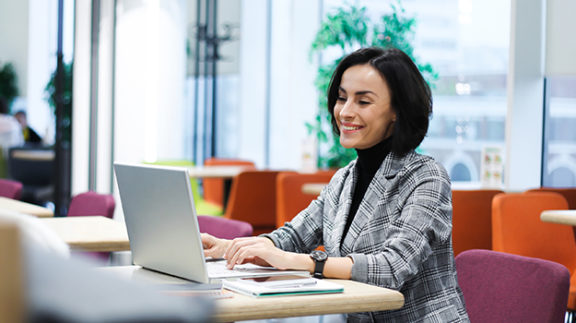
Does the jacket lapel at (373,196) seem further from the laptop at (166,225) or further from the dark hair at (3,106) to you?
the dark hair at (3,106)

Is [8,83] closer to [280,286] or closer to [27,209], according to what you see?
[27,209]

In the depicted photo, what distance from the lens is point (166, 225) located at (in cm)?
156

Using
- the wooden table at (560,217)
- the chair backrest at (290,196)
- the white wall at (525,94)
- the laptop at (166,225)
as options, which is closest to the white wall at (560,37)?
the white wall at (525,94)

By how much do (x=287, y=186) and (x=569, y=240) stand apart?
184 cm

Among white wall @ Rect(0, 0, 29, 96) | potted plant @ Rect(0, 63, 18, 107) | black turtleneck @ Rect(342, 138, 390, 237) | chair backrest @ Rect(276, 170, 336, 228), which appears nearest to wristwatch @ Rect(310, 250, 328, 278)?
black turtleneck @ Rect(342, 138, 390, 237)

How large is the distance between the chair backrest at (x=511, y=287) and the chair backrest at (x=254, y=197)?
3.12m

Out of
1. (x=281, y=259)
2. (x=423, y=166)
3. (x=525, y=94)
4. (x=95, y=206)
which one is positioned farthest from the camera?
(x=525, y=94)

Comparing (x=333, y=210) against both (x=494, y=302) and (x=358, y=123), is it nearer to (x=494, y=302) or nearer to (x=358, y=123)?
(x=358, y=123)

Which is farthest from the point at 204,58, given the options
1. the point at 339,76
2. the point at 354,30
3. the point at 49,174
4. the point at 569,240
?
the point at 339,76

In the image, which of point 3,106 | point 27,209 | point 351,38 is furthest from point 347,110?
point 3,106

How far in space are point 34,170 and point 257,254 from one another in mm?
6425

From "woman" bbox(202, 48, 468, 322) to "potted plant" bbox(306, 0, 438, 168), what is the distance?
328 centimetres

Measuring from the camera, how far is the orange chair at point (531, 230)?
319cm

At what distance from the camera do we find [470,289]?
198 centimetres
